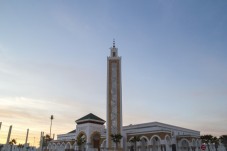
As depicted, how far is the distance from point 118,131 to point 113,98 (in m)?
8.03

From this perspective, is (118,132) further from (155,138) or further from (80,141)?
(80,141)

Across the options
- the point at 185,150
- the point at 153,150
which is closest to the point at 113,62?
the point at 153,150

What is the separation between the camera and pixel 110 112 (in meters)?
54.8

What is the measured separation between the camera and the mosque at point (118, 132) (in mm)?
50375

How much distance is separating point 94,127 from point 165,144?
63.4 feet

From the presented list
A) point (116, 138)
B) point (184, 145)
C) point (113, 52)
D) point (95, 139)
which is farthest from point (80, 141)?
point (184, 145)

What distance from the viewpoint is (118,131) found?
5347 centimetres

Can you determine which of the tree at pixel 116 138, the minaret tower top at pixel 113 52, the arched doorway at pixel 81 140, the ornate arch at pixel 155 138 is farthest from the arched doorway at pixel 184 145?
the minaret tower top at pixel 113 52

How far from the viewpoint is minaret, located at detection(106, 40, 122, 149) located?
53641 millimetres

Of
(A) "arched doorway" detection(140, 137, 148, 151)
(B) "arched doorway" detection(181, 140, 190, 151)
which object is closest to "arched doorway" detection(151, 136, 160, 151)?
(A) "arched doorway" detection(140, 137, 148, 151)

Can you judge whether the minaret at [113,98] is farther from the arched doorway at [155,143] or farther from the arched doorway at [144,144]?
the arched doorway at [155,143]

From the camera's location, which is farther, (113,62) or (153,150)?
(113,62)

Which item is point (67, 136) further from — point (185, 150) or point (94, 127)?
point (185, 150)

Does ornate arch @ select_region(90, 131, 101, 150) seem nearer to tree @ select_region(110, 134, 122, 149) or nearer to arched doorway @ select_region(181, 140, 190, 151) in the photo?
tree @ select_region(110, 134, 122, 149)
